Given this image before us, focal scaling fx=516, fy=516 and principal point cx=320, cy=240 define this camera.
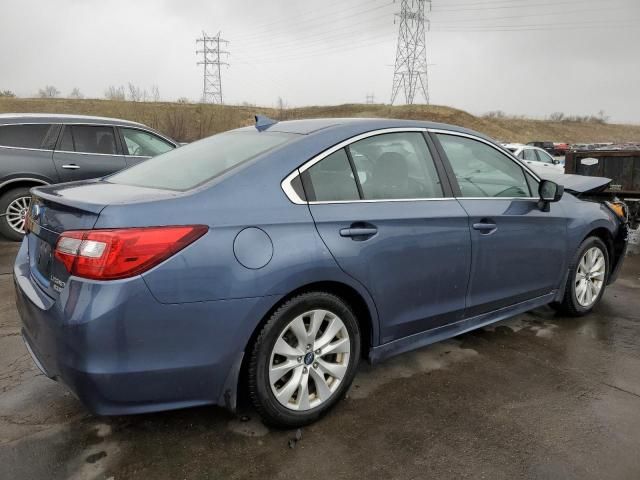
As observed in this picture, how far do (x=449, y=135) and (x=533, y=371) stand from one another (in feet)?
5.41

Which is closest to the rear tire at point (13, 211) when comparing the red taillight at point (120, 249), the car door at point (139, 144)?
the car door at point (139, 144)

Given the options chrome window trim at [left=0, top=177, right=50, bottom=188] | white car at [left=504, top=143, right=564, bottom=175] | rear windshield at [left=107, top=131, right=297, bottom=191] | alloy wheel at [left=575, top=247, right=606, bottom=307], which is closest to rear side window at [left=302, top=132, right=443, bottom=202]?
rear windshield at [left=107, top=131, right=297, bottom=191]

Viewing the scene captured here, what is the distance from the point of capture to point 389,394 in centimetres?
307

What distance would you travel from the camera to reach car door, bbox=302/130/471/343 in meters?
2.67

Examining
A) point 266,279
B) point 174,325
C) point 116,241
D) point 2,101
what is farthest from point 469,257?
point 2,101

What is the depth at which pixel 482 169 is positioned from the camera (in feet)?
11.7

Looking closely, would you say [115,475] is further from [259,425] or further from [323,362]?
[323,362]

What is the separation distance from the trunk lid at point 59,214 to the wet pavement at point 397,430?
0.81 meters

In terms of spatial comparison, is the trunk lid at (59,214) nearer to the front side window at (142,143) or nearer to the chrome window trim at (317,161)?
the chrome window trim at (317,161)

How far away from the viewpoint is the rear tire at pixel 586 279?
4188mm

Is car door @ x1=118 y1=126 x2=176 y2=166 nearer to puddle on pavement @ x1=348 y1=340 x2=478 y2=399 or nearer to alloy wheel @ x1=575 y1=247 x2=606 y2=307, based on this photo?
puddle on pavement @ x1=348 y1=340 x2=478 y2=399

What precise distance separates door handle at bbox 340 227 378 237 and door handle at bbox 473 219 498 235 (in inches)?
33.8

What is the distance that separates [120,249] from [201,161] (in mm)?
981

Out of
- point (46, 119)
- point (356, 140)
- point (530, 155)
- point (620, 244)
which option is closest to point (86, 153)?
point (46, 119)
